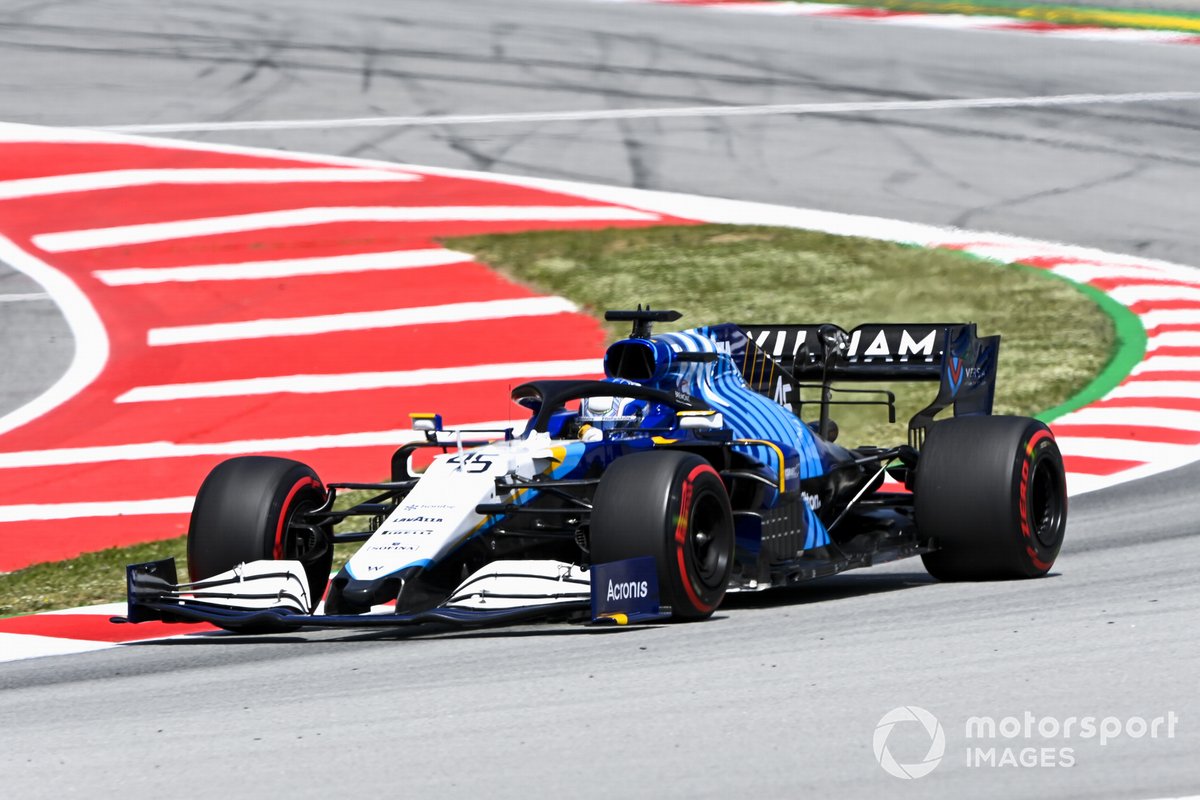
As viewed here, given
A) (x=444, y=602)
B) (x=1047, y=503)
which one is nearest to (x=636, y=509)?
(x=444, y=602)

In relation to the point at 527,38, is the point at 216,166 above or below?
below

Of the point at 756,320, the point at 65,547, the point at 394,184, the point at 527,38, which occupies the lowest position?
the point at 65,547

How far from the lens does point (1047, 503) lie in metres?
9.61

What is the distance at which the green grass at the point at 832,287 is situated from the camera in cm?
1548

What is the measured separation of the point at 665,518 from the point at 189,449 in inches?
264

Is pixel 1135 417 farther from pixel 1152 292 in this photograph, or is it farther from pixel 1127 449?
pixel 1152 292

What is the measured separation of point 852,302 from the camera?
17.4m

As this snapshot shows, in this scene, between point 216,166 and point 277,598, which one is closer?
point 277,598

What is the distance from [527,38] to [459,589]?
20957mm

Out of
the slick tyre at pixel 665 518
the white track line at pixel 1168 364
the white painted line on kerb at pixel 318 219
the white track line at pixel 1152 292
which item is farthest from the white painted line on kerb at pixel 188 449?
the white track line at pixel 1152 292

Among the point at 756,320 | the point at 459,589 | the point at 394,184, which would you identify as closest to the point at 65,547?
the point at 459,589

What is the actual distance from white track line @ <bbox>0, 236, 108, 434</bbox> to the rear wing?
6.55 metres

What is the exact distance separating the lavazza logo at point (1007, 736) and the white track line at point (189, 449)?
303 inches

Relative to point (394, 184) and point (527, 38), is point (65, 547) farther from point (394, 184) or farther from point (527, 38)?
point (527, 38)
